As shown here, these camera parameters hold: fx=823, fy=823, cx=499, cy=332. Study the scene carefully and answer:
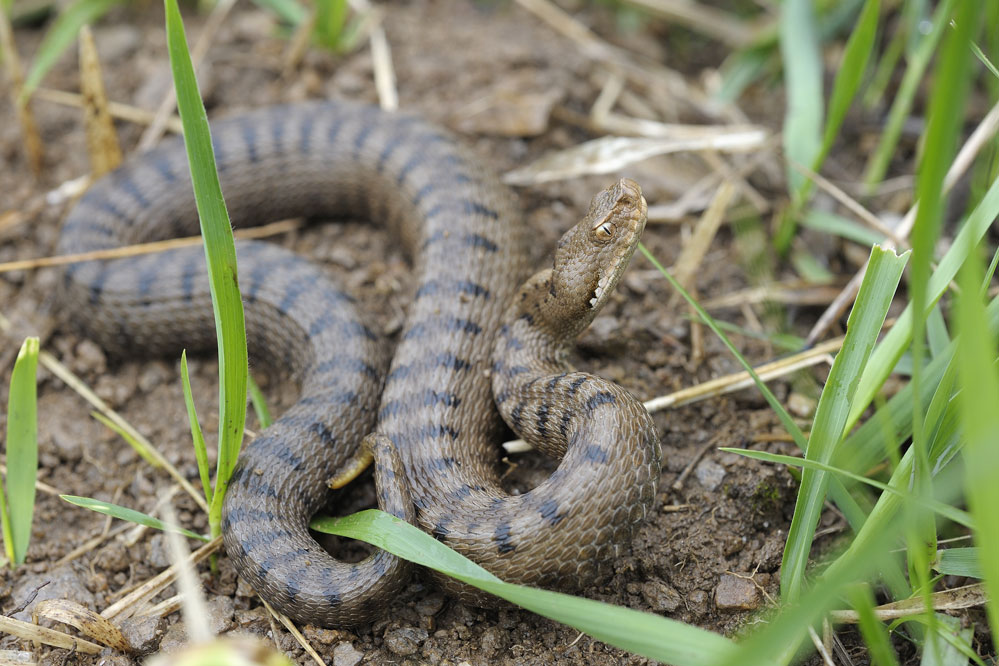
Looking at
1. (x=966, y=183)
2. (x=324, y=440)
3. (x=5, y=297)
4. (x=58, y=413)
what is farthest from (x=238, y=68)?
(x=966, y=183)

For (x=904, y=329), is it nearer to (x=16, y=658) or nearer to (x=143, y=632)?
(x=143, y=632)

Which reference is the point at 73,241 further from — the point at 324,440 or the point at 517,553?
the point at 517,553

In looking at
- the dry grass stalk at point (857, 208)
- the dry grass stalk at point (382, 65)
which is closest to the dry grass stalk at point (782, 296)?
the dry grass stalk at point (857, 208)

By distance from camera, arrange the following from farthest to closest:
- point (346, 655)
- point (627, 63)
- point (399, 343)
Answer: point (627, 63) → point (399, 343) → point (346, 655)

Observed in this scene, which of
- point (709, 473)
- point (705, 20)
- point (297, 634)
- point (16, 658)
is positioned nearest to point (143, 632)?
point (16, 658)

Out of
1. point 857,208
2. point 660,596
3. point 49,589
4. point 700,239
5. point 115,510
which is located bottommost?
point 49,589

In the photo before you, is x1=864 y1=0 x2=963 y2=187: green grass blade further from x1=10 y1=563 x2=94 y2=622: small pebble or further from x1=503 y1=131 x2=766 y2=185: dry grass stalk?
x1=10 y1=563 x2=94 y2=622: small pebble
